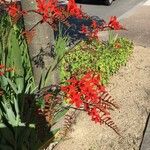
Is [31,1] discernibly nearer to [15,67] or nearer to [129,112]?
[15,67]

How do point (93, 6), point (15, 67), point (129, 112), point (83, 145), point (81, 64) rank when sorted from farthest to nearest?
1. point (93, 6)
2. point (81, 64)
3. point (129, 112)
4. point (83, 145)
5. point (15, 67)

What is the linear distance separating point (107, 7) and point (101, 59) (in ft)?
20.5

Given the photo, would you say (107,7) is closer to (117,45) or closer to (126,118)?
(117,45)

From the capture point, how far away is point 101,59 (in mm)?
6340

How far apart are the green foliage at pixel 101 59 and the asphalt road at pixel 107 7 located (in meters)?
3.82

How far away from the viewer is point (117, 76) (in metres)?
6.46

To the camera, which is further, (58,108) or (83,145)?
(83,145)

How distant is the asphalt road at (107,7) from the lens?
37.1 ft

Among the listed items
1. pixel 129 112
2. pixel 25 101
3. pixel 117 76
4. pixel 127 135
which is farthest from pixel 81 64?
pixel 25 101

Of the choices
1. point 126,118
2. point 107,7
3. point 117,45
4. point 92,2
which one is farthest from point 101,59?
point 92,2

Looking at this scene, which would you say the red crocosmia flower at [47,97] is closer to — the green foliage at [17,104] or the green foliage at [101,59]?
the green foliage at [17,104]

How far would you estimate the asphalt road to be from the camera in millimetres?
11316

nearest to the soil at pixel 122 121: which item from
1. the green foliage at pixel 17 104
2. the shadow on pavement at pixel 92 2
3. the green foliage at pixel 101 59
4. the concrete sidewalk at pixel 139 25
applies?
the green foliage at pixel 101 59

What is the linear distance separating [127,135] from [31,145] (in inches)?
52.8
